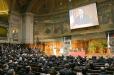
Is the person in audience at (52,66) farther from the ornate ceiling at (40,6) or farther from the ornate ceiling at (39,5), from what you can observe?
the ornate ceiling at (39,5)

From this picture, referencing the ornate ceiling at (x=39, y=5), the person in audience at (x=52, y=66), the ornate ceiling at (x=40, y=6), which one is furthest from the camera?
the ornate ceiling at (x=39, y=5)

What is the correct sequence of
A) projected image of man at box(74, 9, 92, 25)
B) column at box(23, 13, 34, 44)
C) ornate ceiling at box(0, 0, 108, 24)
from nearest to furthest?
projected image of man at box(74, 9, 92, 25)
ornate ceiling at box(0, 0, 108, 24)
column at box(23, 13, 34, 44)

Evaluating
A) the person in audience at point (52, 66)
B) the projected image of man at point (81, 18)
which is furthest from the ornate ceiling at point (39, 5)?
the person in audience at point (52, 66)

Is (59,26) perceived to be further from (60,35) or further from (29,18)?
(29,18)

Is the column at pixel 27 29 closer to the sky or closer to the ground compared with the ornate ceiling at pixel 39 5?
closer to the ground

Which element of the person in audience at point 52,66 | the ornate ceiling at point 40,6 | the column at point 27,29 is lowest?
the person in audience at point 52,66

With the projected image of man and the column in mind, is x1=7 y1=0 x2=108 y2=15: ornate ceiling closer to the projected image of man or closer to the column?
the column

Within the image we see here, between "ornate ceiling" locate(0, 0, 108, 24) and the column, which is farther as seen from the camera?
the column

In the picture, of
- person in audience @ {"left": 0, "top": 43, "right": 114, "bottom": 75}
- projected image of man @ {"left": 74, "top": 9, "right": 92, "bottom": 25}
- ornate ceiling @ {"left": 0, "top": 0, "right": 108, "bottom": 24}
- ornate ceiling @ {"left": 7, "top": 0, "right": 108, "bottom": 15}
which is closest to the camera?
person in audience @ {"left": 0, "top": 43, "right": 114, "bottom": 75}

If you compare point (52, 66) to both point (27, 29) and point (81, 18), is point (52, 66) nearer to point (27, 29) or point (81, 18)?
point (81, 18)

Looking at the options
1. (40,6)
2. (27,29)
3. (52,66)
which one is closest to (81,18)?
(40,6)

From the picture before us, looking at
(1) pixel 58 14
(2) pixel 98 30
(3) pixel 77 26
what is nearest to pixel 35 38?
(1) pixel 58 14

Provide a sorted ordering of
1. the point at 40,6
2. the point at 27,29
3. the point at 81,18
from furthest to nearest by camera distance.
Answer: the point at 40,6, the point at 27,29, the point at 81,18

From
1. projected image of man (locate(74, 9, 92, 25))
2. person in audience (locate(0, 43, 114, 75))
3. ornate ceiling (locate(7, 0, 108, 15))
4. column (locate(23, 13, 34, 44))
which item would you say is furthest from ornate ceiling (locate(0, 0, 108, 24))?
person in audience (locate(0, 43, 114, 75))
